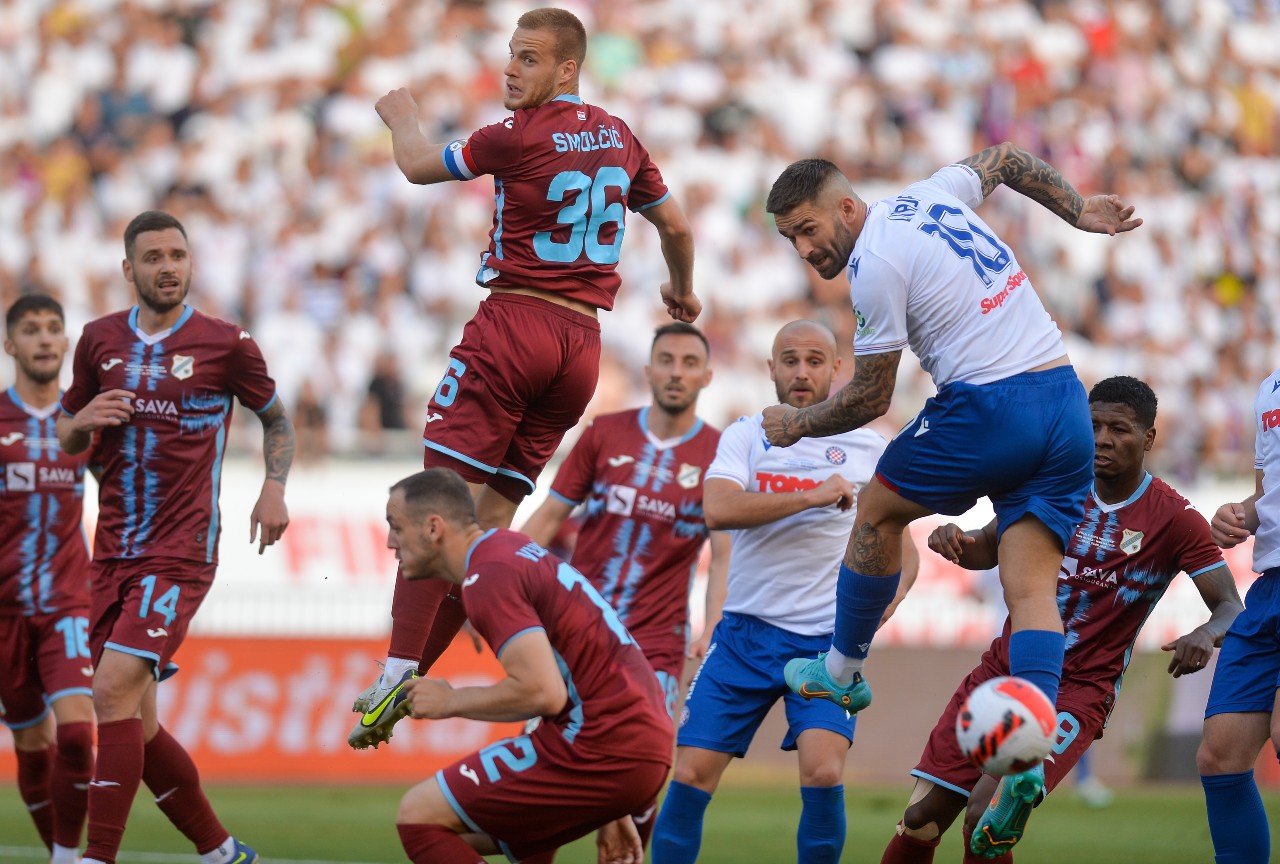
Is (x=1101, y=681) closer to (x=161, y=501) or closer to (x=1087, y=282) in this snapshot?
(x=161, y=501)

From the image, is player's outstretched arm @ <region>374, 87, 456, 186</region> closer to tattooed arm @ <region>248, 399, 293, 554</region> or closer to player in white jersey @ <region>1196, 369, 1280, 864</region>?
tattooed arm @ <region>248, 399, 293, 554</region>

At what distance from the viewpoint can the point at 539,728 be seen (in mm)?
6504

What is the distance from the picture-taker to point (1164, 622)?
16.7m

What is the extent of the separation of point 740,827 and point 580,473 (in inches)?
150

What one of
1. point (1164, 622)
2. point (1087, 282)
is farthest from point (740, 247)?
point (1164, 622)

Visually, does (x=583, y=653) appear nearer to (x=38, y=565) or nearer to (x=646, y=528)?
(x=646, y=528)

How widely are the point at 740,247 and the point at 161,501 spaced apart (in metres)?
13.3

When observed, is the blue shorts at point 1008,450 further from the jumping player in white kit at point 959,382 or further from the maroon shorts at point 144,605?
the maroon shorts at point 144,605

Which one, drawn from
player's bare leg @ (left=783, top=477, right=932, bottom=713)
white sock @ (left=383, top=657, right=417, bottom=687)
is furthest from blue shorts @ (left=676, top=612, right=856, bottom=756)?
white sock @ (left=383, top=657, right=417, bottom=687)

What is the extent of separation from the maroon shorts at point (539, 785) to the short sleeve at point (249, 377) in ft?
10.1

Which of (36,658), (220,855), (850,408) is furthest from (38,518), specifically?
(850,408)

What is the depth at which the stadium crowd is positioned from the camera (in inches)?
754

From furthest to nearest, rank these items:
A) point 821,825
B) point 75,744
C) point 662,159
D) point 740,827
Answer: point 662,159
point 740,827
point 75,744
point 821,825

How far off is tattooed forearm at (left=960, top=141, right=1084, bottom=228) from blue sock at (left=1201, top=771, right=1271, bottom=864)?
2560mm
